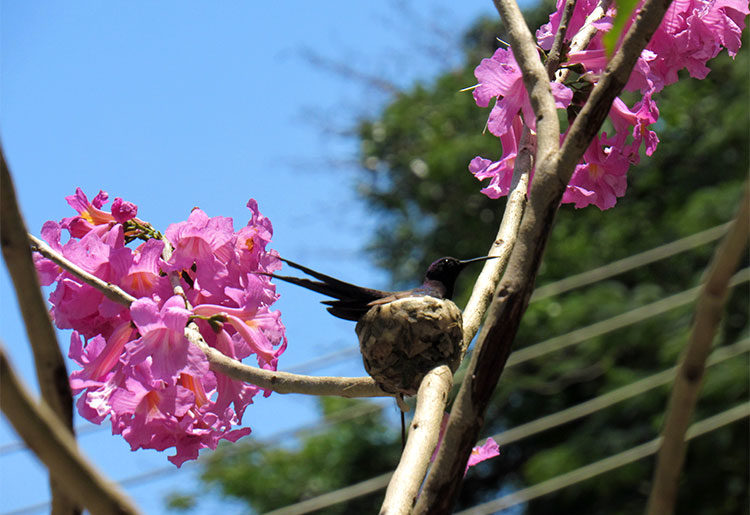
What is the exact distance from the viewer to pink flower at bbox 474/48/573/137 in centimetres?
112

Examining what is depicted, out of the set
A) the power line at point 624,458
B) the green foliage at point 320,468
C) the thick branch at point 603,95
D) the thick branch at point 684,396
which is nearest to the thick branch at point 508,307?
the thick branch at point 603,95

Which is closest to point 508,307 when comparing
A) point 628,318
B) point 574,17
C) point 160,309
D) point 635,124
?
point 160,309

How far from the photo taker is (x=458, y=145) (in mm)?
8172

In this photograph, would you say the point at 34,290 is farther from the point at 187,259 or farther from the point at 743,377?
the point at 743,377

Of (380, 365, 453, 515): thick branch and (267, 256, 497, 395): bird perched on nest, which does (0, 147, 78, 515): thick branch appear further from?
(267, 256, 497, 395): bird perched on nest

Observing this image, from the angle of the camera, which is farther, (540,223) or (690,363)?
(540,223)

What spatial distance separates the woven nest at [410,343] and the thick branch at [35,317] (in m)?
0.53

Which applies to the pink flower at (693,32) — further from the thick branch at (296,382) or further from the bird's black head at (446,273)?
the thick branch at (296,382)

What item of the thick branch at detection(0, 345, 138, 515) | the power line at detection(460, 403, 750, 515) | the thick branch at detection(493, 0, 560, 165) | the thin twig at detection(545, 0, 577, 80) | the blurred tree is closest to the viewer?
the thick branch at detection(0, 345, 138, 515)

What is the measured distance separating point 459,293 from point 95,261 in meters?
6.25

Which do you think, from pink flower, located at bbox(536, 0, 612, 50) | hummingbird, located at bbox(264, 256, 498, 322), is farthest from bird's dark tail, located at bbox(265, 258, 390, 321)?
pink flower, located at bbox(536, 0, 612, 50)

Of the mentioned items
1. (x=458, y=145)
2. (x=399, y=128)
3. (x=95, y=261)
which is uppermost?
(x=399, y=128)

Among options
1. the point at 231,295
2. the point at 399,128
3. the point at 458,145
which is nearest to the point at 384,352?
the point at 231,295

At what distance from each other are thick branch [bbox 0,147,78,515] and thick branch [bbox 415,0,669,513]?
0.27 meters
